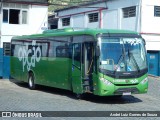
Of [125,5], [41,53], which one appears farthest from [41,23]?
[41,53]

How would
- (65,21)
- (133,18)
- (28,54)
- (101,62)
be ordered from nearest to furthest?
(101,62)
(28,54)
(133,18)
(65,21)

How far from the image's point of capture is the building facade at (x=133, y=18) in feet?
111

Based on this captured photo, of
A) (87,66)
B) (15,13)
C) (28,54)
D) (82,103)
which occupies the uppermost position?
A: (15,13)

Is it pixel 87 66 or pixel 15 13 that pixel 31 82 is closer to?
pixel 87 66

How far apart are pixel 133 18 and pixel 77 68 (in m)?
18.8

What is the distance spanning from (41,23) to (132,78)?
19.7m

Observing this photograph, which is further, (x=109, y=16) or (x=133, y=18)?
(x=109, y=16)

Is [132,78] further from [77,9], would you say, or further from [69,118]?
[77,9]

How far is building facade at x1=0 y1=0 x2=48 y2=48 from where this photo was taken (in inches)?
1319

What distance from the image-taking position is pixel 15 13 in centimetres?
3428

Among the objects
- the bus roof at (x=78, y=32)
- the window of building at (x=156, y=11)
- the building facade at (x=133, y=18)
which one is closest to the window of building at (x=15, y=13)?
the building facade at (x=133, y=18)

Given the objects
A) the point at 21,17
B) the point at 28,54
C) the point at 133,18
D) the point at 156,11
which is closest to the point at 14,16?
the point at 21,17

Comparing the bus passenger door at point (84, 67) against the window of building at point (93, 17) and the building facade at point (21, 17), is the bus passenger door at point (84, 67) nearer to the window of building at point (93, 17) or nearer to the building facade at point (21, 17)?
the building facade at point (21, 17)

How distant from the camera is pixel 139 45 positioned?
55.1ft
